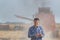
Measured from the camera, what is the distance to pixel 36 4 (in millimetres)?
4496

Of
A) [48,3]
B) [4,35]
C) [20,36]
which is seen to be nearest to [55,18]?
[48,3]

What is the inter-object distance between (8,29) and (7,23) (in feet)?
0.43

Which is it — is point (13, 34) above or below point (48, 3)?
below

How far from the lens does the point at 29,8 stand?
14.8ft

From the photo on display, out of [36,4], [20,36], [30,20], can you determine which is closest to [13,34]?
[20,36]

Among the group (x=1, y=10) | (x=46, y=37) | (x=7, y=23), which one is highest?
(x=1, y=10)

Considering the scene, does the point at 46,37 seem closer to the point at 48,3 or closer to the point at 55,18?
the point at 55,18

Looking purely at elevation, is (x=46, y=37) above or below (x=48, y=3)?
below

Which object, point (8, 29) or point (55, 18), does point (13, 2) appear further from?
point (55, 18)

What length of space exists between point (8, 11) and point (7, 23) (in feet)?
0.86

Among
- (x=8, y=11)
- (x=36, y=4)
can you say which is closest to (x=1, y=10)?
(x=8, y=11)

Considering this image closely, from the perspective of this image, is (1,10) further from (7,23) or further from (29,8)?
(29,8)

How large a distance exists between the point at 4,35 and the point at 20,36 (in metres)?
0.34

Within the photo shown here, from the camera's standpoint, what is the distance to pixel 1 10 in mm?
4492
